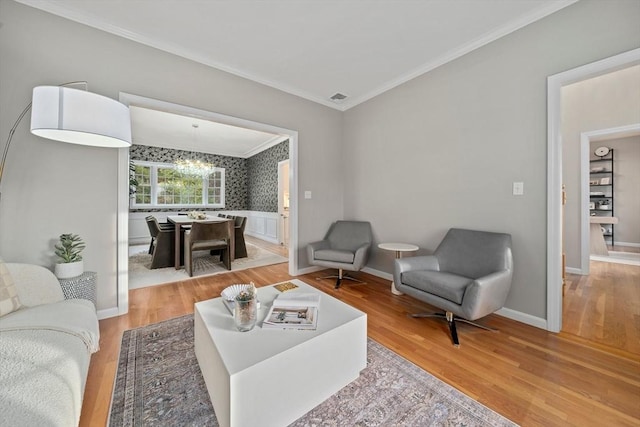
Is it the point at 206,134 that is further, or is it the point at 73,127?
the point at 206,134

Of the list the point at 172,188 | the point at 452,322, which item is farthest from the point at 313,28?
the point at 172,188

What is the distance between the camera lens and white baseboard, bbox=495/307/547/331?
7.01 ft

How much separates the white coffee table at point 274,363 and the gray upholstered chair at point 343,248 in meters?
1.52

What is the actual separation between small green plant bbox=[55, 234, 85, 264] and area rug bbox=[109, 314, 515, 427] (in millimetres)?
1020

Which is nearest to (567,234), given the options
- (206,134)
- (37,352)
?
(37,352)

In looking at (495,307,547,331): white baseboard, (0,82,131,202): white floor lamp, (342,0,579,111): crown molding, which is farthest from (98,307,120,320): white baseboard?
(342,0,579,111): crown molding

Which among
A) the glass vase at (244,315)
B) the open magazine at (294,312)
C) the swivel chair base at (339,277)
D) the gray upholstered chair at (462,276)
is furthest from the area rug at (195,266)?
the gray upholstered chair at (462,276)

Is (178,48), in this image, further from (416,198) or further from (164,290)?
(416,198)

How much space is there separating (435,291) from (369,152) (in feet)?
7.72

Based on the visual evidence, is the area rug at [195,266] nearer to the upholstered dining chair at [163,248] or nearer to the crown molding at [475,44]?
the upholstered dining chair at [163,248]

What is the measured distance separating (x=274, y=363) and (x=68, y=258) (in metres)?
2.20

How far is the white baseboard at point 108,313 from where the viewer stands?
7.65ft

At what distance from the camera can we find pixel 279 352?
3.74 ft

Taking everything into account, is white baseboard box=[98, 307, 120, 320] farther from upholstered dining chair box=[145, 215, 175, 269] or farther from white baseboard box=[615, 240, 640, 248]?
white baseboard box=[615, 240, 640, 248]
